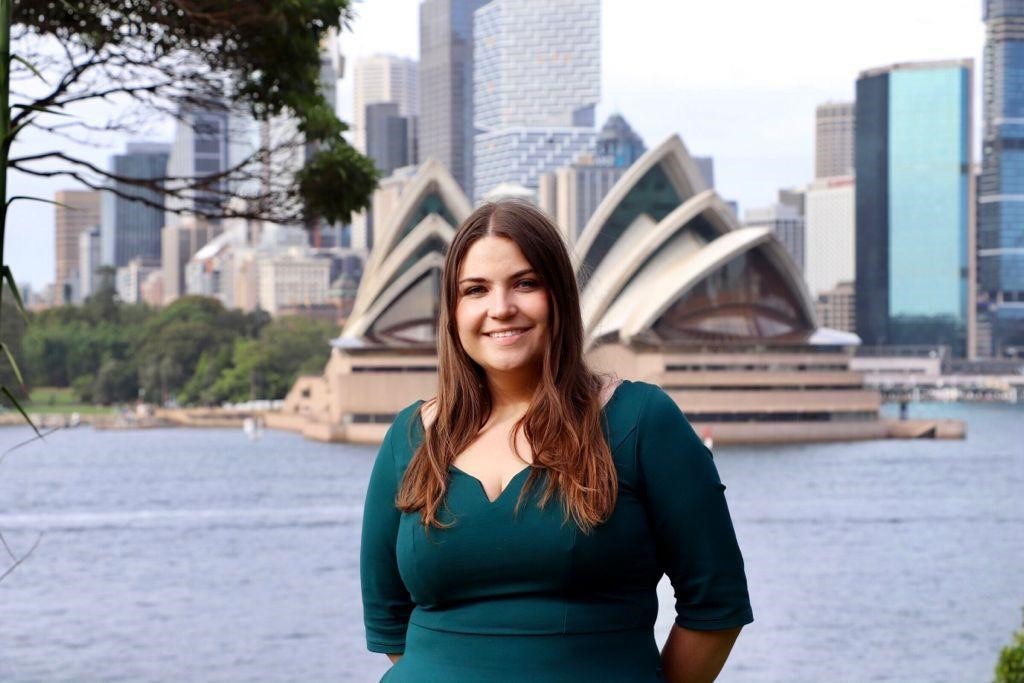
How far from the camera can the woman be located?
143 cm

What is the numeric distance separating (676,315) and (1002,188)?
60660mm

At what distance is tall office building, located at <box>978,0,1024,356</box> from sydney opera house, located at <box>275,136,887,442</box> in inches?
2035

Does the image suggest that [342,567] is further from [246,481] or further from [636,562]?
[636,562]

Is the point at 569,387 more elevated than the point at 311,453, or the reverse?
the point at 569,387

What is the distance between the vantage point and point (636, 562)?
146cm

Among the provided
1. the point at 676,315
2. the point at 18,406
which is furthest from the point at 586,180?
the point at 18,406

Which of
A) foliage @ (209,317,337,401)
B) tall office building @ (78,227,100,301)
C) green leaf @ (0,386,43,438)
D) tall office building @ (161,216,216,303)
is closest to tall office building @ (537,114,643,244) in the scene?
foliage @ (209,317,337,401)

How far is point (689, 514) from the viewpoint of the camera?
146cm

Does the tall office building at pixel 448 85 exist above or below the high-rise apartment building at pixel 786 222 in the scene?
above

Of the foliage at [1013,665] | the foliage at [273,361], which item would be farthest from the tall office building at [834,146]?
the foliage at [1013,665]

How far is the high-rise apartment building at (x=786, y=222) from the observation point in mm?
101250

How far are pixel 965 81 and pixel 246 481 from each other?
208ft

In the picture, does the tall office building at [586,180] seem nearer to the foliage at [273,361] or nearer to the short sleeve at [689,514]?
the foliage at [273,361]

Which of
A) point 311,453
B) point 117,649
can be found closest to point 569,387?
point 117,649
